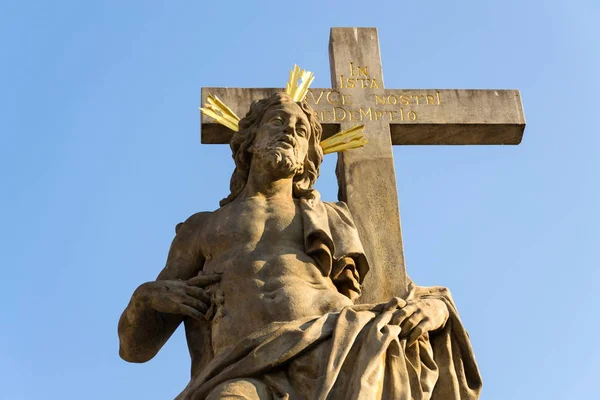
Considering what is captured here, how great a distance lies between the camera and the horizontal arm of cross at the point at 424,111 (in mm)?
10961

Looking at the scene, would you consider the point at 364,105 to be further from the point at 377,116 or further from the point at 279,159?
the point at 279,159

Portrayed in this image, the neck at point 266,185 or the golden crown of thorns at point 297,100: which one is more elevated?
the golden crown of thorns at point 297,100

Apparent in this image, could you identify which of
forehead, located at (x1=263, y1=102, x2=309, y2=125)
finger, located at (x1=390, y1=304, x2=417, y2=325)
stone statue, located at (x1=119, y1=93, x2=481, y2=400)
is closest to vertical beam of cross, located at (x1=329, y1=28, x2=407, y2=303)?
stone statue, located at (x1=119, y1=93, x2=481, y2=400)

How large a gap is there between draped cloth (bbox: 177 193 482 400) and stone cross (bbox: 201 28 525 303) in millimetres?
1594

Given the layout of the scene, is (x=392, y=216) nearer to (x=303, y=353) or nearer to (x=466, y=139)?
(x=466, y=139)

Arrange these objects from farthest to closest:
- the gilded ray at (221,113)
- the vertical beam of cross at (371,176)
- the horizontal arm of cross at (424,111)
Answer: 1. the horizontal arm of cross at (424,111)
2. the gilded ray at (221,113)
3. the vertical beam of cross at (371,176)

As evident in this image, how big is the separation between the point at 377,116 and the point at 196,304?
264 cm

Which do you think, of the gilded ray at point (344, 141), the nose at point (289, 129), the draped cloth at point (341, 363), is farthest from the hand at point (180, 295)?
the gilded ray at point (344, 141)

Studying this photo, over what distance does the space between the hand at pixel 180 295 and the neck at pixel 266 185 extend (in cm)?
83

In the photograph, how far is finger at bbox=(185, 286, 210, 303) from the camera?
9156mm

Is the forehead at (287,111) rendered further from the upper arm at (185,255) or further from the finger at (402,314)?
the finger at (402,314)

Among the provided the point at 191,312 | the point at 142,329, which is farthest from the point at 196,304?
the point at 142,329

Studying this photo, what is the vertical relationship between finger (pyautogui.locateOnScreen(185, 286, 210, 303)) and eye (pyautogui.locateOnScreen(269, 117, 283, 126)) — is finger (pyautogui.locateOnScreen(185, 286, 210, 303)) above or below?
below

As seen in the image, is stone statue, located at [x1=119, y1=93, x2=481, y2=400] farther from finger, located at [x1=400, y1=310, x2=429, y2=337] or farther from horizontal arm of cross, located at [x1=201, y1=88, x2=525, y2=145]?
horizontal arm of cross, located at [x1=201, y1=88, x2=525, y2=145]
